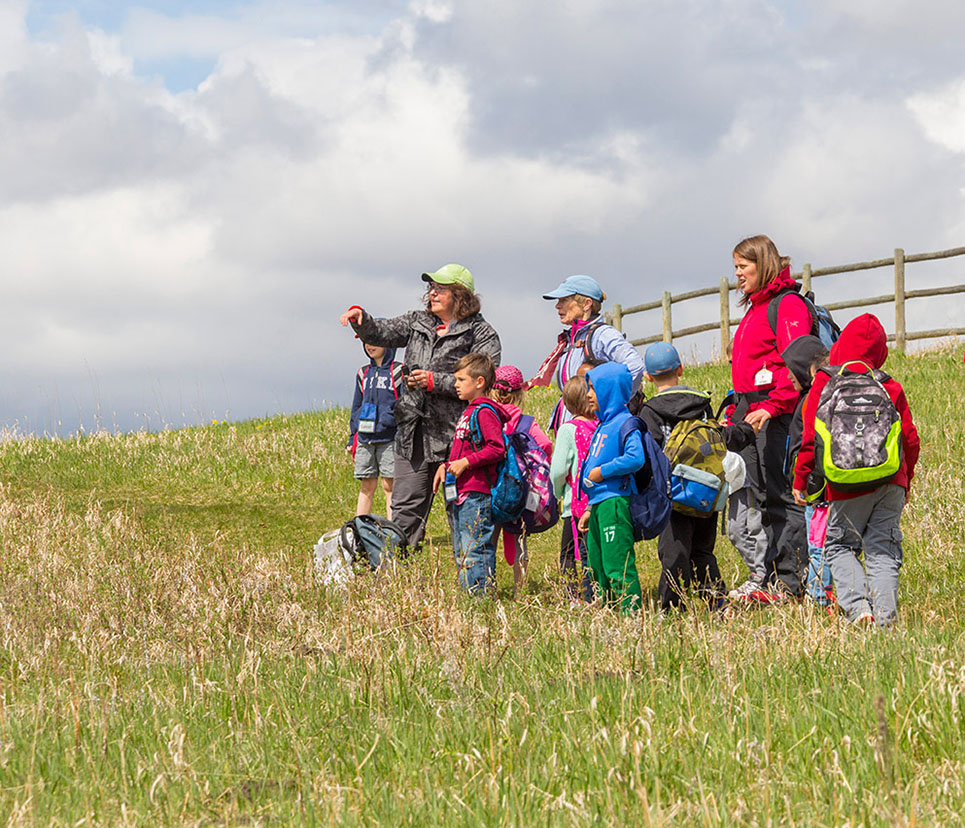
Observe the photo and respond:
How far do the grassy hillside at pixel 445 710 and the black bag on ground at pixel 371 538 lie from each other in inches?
26.4

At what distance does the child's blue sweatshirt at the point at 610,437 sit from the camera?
5.93 meters

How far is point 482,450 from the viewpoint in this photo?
671cm

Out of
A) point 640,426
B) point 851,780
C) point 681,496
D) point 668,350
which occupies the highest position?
point 668,350

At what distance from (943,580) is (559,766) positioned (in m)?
5.20

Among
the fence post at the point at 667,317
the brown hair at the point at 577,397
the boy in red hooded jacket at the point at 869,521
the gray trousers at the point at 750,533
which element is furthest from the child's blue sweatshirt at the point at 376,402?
the fence post at the point at 667,317

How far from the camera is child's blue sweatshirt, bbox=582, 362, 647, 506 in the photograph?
5934 mm

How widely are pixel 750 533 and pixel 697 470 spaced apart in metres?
1.14

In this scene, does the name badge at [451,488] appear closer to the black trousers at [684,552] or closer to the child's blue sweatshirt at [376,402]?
the black trousers at [684,552]

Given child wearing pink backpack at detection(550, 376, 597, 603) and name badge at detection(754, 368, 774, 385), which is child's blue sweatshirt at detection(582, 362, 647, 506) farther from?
name badge at detection(754, 368, 774, 385)

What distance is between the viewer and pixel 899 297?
22719 mm

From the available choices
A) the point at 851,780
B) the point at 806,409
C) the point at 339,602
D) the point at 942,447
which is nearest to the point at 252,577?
the point at 339,602

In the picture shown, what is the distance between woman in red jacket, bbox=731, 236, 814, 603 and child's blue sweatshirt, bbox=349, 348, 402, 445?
348cm

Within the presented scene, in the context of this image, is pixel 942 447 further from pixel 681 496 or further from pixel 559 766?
pixel 559 766

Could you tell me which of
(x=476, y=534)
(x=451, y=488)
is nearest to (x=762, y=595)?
(x=476, y=534)
